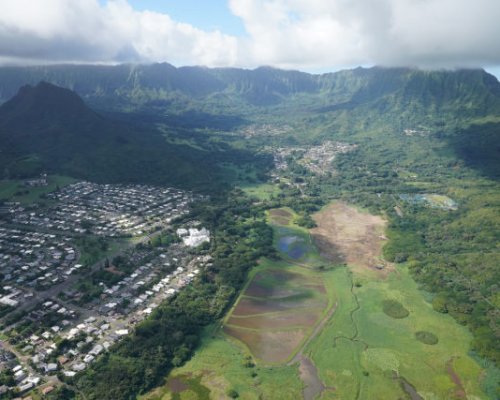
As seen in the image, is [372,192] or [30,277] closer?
[30,277]

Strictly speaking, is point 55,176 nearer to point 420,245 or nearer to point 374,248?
point 374,248

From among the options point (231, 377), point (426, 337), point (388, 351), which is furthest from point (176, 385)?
point (426, 337)

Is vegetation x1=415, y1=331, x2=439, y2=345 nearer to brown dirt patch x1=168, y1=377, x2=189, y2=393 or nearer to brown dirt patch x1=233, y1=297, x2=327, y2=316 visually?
brown dirt patch x1=233, y1=297, x2=327, y2=316

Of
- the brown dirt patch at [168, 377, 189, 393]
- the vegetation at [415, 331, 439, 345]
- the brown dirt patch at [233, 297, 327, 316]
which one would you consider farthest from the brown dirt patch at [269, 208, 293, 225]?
the brown dirt patch at [168, 377, 189, 393]

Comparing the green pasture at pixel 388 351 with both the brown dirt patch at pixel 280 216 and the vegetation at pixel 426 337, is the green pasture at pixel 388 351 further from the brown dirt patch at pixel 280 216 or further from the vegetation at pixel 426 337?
the brown dirt patch at pixel 280 216

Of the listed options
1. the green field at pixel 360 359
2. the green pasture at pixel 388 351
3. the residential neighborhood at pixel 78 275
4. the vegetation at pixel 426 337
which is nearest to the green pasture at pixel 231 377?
the green field at pixel 360 359

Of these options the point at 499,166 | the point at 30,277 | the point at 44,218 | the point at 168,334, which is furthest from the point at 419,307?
the point at 499,166

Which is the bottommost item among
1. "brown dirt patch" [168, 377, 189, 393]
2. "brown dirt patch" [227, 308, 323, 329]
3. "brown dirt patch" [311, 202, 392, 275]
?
"brown dirt patch" [168, 377, 189, 393]
